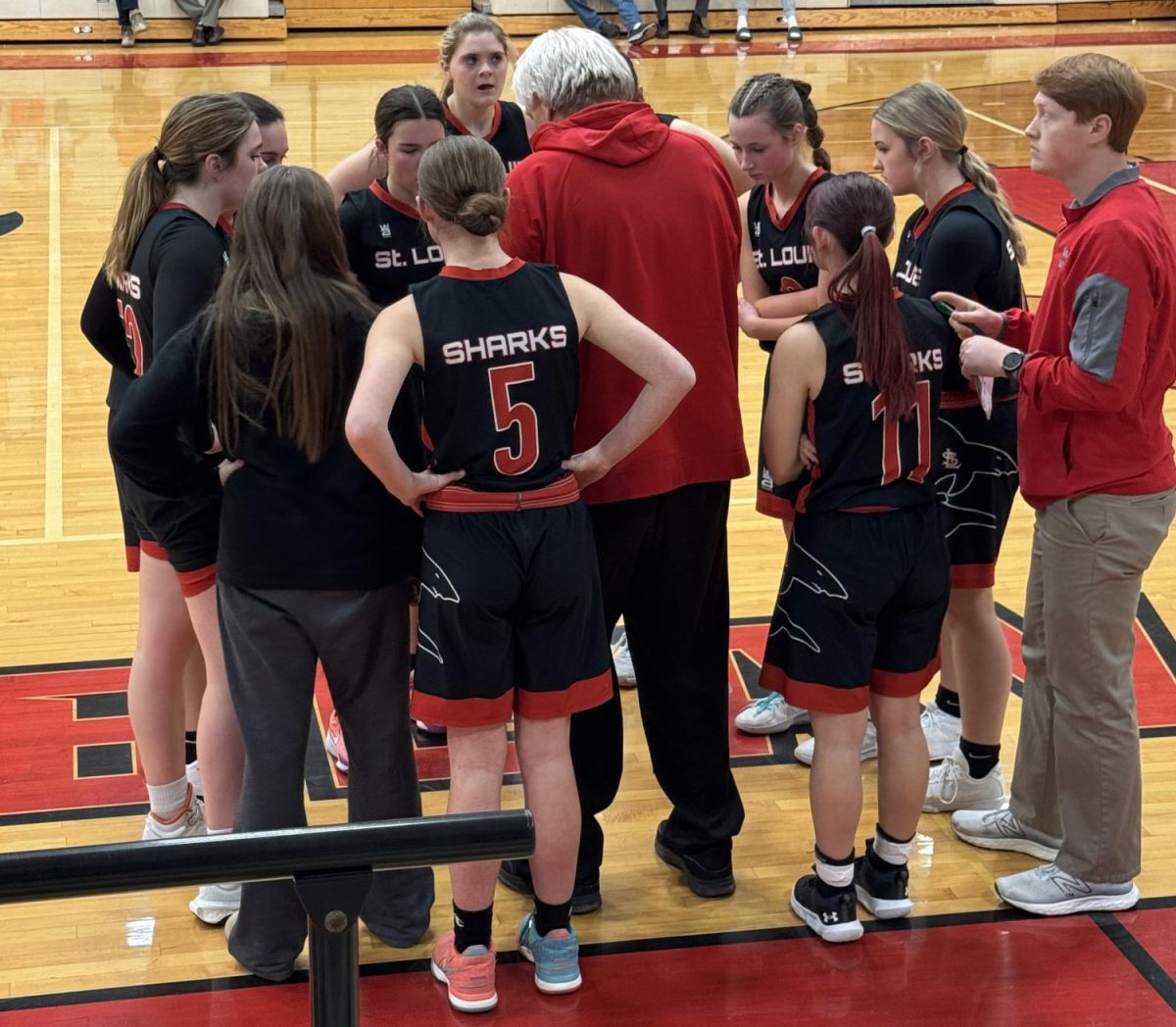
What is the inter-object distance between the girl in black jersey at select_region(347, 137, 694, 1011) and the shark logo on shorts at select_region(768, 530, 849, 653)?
0.43 meters

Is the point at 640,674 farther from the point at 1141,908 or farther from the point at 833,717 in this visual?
the point at 1141,908

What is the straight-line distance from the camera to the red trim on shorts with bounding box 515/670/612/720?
9.62 ft

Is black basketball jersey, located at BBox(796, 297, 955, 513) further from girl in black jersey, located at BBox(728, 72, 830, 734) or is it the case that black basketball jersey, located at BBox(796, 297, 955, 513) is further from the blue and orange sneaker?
the blue and orange sneaker

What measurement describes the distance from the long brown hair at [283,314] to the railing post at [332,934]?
1458mm

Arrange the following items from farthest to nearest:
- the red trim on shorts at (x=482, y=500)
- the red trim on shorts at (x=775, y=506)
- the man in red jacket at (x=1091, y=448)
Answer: the red trim on shorts at (x=775, y=506) → the man in red jacket at (x=1091, y=448) → the red trim on shorts at (x=482, y=500)

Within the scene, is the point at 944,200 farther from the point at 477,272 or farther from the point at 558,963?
the point at 558,963

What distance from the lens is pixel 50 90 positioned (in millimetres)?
12914

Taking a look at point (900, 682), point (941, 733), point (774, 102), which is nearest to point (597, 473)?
point (900, 682)

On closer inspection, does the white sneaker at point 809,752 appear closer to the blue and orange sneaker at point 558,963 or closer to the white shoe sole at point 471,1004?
the blue and orange sneaker at point 558,963

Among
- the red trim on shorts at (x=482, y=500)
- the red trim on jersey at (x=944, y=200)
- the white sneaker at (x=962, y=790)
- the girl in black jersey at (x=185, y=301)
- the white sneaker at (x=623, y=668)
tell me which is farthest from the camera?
the white sneaker at (x=623, y=668)

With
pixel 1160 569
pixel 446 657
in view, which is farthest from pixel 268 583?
pixel 1160 569

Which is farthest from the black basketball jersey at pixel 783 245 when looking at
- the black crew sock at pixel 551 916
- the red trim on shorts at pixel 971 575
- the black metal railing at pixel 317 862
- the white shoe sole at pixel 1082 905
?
the black metal railing at pixel 317 862

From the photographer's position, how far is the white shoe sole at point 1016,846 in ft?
11.6

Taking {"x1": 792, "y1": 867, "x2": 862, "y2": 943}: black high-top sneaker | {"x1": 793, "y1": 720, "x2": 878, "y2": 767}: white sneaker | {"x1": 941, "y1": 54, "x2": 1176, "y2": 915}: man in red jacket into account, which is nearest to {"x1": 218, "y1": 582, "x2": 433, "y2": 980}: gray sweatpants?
{"x1": 792, "y1": 867, "x2": 862, "y2": 943}: black high-top sneaker
